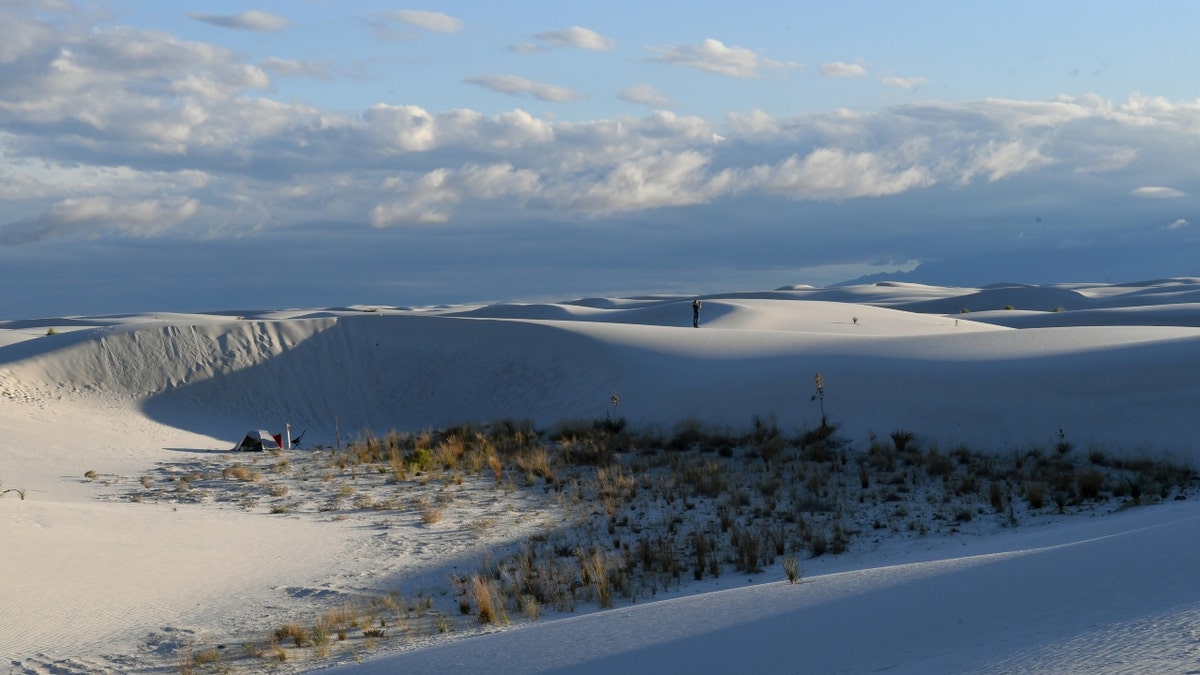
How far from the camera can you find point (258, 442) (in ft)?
70.0

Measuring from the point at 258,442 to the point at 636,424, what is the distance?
25.3ft

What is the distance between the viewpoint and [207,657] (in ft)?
26.0

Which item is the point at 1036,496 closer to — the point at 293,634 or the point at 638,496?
the point at 638,496

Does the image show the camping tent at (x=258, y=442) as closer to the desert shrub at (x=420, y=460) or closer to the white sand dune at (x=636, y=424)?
the white sand dune at (x=636, y=424)

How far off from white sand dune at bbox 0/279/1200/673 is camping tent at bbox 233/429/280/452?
3.89 feet

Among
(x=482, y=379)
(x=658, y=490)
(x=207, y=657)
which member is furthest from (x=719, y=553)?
Result: (x=482, y=379)

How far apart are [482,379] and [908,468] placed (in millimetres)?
15062

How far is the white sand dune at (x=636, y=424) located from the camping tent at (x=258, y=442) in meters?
1.19

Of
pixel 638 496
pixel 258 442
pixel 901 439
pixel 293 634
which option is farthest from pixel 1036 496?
pixel 258 442

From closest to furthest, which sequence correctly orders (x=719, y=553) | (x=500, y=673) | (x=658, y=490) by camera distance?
(x=500, y=673) < (x=719, y=553) < (x=658, y=490)

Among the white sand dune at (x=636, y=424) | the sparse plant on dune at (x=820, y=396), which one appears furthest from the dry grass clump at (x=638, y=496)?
the white sand dune at (x=636, y=424)

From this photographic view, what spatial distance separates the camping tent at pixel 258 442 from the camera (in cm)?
2134

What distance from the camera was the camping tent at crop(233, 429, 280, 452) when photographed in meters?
21.3

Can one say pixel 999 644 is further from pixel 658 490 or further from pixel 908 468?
pixel 908 468
